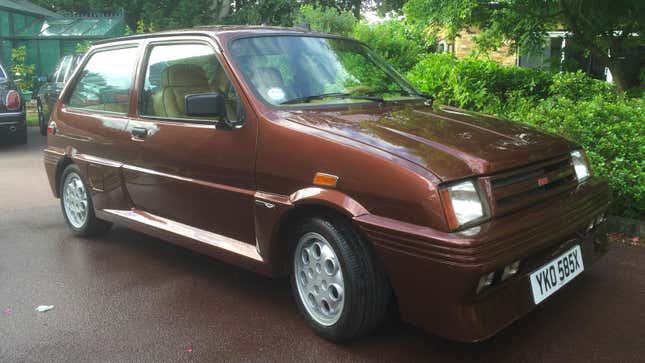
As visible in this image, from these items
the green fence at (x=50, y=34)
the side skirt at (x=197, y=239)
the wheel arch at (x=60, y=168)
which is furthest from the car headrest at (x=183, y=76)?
the green fence at (x=50, y=34)

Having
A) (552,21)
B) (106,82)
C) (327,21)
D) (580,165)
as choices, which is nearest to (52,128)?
(106,82)

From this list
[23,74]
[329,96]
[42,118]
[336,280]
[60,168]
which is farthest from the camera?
[23,74]

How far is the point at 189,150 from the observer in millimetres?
3979

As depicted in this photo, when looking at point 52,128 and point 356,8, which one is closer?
point 52,128

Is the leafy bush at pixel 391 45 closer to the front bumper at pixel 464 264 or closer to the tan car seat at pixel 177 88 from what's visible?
the tan car seat at pixel 177 88

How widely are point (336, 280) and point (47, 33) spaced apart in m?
26.1

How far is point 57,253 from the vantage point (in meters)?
5.08

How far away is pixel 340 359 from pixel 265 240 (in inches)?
32.6

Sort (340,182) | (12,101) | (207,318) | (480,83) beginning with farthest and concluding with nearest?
1. (12,101)
2. (480,83)
3. (207,318)
4. (340,182)

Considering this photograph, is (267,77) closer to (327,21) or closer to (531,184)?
(531,184)

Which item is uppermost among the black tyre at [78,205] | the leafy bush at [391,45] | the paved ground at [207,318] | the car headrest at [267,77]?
the leafy bush at [391,45]

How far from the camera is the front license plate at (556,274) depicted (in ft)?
9.97

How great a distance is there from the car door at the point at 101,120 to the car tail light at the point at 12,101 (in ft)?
21.3

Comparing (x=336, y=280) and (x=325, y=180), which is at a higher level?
(x=325, y=180)
